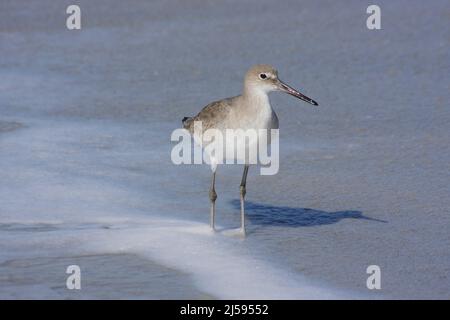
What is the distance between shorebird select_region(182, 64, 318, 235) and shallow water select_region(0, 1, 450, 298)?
462 millimetres

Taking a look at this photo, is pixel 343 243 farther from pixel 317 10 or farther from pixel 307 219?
pixel 317 10

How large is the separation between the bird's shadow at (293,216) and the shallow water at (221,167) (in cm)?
2

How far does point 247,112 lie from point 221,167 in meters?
1.41

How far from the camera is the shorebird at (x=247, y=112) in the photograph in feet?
23.1

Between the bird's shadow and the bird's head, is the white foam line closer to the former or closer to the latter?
the bird's shadow

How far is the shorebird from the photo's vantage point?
7051mm

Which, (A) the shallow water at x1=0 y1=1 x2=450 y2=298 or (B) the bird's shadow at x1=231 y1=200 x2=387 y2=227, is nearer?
(A) the shallow water at x1=0 y1=1 x2=450 y2=298

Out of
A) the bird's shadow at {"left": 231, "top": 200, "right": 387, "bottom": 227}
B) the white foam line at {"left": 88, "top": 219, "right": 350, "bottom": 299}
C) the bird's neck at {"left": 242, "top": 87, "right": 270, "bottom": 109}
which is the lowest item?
the white foam line at {"left": 88, "top": 219, "right": 350, "bottom": 299}

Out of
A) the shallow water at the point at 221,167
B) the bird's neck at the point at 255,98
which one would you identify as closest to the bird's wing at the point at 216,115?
the bird's neck at the point at 255,98

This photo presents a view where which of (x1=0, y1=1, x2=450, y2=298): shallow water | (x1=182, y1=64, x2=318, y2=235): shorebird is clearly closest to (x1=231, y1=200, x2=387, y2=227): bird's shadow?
(x1=0, y1=1, x2=450, y2=298): shallow water

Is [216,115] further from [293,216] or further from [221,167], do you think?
[221,167]

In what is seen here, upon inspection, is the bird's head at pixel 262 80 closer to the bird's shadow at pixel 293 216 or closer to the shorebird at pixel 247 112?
the shorebird at pixel 247 112

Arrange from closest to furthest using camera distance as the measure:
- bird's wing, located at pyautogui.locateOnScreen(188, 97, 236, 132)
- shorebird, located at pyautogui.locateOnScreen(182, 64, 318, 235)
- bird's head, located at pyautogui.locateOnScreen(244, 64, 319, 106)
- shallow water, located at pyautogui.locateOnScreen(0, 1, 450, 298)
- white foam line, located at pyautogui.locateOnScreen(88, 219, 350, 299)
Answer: white foam line, located at pyautogui.locateOnScreen(88, 219, 350, 299)
shallow water, located at pyautogui.locateOnScreen(0, 1, 450, 298)
shorebird, located at pyautogui.locateOnScreen(182, 64, 318, 235)
bird's wing, located at pyautogui.locateOnScreen(188, 97, 236, 132)
bird's head, located at pyautogui.locateOnScreen(244, 64, 319, 106)
